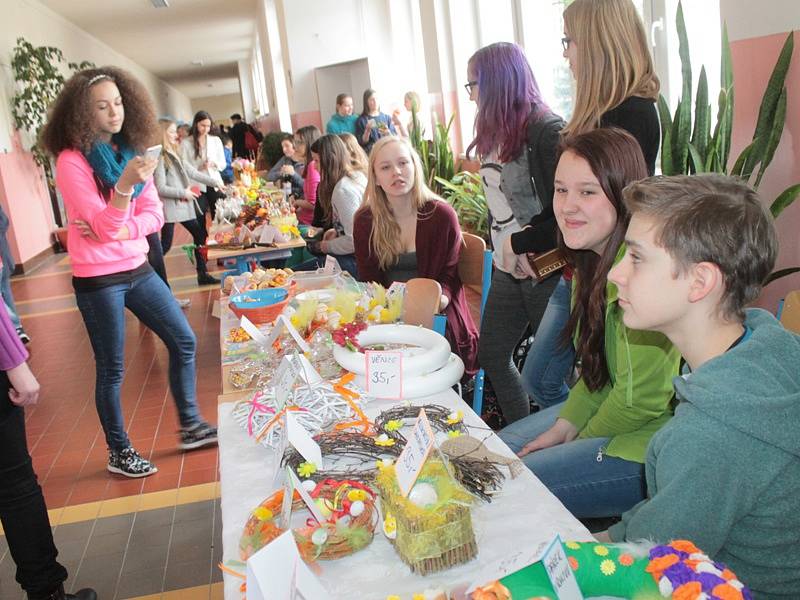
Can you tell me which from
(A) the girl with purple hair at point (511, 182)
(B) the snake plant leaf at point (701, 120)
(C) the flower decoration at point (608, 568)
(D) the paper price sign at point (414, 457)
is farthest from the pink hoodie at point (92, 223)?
(C) the flower decoration at point (608, 568)

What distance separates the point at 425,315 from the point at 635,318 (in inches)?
48.4

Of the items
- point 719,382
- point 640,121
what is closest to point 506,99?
point 640,121

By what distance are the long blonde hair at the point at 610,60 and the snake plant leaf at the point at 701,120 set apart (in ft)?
1.98

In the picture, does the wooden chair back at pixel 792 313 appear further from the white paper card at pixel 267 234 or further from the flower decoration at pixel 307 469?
the white paper card at pixel 267 234

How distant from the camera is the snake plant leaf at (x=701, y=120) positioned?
2828mm

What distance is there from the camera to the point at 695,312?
131cm

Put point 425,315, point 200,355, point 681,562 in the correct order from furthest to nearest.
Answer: point 200,355 < point 425,315 < point 681,562

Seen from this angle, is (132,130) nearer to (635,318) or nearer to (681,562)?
(635,318)

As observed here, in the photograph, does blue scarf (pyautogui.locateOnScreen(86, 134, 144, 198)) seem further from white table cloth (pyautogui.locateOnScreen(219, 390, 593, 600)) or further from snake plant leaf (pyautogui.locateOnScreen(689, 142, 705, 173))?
snake plant leaf (pyautogui.locateOnScreen(689, 142, 705, 173))

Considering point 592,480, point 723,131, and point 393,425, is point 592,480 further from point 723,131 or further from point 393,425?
point 723,131

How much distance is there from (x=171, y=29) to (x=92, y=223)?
1577cm

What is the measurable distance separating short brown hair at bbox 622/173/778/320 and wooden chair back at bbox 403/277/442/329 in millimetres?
1273

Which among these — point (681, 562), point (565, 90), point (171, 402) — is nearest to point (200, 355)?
point (171, 402)

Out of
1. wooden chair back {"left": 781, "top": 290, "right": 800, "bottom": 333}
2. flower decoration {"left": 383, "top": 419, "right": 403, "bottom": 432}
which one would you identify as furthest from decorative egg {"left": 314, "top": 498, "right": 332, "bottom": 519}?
wooden chair back {"left": 781, "top": 290, "right": 800, "bottom": 333}
